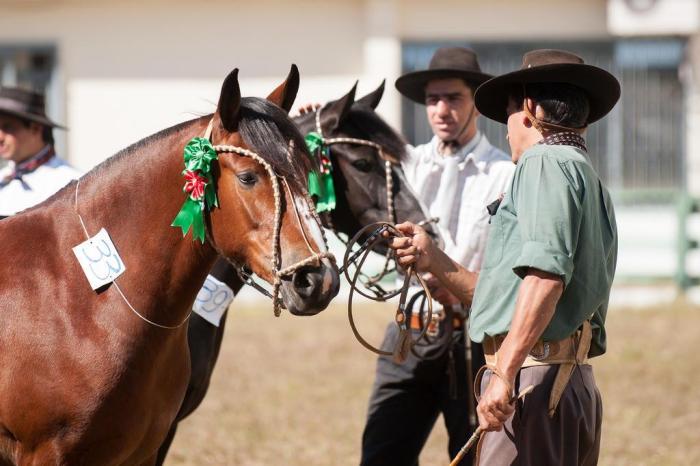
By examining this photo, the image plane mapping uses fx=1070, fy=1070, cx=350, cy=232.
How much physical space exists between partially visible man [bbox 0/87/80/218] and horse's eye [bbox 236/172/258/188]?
6.85 ft

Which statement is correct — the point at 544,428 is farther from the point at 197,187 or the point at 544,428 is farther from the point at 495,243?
the point at 197,187

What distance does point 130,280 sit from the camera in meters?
3.76

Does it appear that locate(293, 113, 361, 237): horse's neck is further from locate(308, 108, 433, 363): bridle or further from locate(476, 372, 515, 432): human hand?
locate(476, 372, 515, 432): human hand

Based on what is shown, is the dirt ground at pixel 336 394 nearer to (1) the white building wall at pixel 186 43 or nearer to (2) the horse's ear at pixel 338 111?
(2) the horse's ear at pixel 338 111

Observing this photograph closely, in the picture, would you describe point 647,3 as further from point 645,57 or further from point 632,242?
point 632,242

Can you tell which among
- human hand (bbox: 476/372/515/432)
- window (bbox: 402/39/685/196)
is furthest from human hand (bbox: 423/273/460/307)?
window (bbox: 402/39/685/196)

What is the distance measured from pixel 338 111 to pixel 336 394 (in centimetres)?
378

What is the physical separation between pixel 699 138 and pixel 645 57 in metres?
1.37

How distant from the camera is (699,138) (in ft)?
49.0

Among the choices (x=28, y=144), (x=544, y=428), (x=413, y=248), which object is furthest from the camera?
(x=28, y=144)

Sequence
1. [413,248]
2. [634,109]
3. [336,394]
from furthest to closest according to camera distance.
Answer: [634,109]
[336,394]
[413,248]

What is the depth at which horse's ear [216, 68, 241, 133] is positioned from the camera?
3494mm

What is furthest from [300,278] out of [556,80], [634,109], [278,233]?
[634,109]

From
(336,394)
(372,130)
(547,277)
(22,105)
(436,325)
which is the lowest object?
(336,394)
